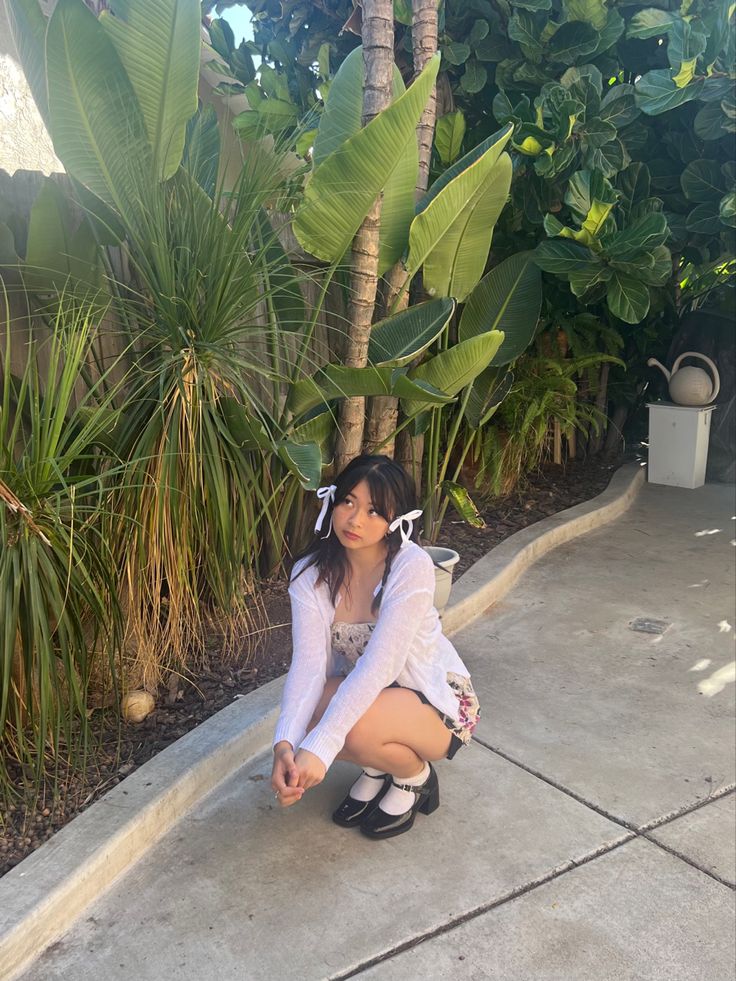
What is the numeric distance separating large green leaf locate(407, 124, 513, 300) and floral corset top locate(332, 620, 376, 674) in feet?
6.17

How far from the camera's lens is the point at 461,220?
407 cm

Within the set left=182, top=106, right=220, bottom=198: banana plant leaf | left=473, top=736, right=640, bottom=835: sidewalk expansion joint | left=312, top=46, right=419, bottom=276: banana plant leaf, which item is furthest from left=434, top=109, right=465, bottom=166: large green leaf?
left=473, top=736, right=640, bottom=835: sidewalk expansion joint

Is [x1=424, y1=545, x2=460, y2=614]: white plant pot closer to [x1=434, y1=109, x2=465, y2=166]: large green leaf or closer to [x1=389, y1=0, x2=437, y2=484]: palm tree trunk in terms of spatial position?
[x1=389, y1=0, x2=437, y2=484]: palm tree trunk

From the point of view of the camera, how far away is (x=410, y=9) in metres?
4.88

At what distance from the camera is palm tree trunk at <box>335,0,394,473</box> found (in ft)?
12.3

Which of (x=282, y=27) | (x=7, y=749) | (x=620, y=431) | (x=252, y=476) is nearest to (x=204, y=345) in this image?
(x=252, y=476)

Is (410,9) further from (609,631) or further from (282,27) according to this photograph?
(609,631)

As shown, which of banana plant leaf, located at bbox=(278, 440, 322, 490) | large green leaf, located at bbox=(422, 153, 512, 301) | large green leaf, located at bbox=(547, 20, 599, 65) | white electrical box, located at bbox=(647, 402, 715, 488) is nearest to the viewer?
banana plant leaf, located at bbox=(278, 440, 322, 490)

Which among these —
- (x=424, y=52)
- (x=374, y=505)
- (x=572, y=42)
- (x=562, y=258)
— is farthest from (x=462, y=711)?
(x=572, y=42)

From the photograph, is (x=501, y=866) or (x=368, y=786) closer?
(x=501, y=866)

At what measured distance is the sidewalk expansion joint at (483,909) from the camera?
219 centimetres

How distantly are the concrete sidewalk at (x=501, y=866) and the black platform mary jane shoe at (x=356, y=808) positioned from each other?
3 centimetres

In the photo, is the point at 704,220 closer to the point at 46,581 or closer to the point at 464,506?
the point at 464,506

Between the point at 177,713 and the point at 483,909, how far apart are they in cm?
134
